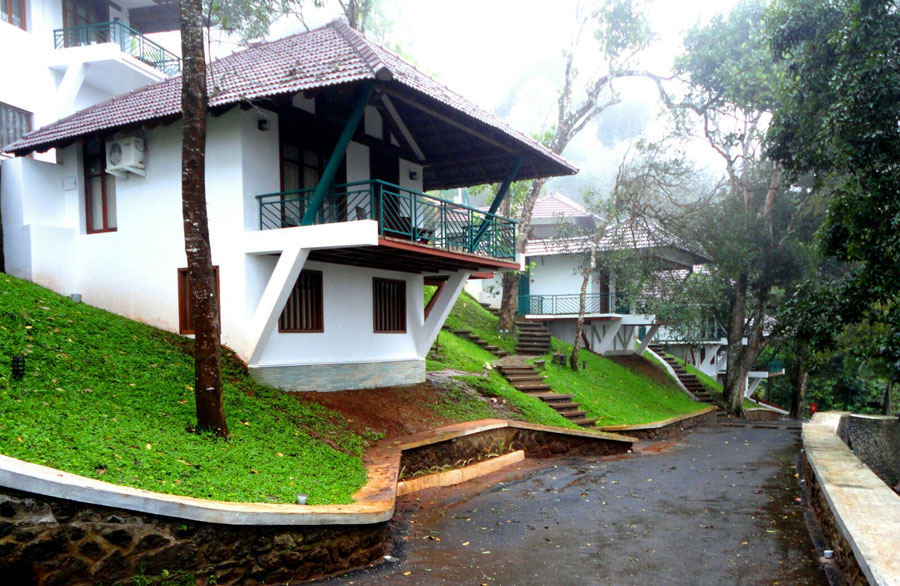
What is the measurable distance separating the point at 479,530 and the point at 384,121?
9.09 metres

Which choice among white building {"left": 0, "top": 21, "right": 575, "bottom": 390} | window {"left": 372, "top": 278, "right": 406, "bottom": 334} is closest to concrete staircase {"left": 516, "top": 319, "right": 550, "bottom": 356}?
white building {"left": 0, "top": 21, "right": 575, "bottom": 390}

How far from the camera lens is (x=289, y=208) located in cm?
1173

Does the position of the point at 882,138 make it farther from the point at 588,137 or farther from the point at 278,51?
the point at 588,137

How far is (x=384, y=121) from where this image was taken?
13.9 meters

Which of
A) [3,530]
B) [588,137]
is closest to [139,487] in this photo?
[3,530]

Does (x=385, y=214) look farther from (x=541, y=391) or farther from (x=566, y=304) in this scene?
(x=566, y=304)

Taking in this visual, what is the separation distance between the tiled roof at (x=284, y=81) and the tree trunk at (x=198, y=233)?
43.7 inches

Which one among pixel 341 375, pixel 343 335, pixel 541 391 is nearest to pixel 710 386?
pixel 541 391

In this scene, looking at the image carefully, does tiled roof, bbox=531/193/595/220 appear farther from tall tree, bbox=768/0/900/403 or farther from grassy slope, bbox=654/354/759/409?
tall tree, bbox=768/0/900/403

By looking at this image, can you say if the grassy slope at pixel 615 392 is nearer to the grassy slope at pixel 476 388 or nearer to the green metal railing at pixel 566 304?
the green metal railing at pixel 566 304

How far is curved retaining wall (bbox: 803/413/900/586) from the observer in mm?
4477

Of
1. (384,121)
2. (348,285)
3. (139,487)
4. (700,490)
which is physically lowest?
(700,490)

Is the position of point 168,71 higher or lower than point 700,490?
higher

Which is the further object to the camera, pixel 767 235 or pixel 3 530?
pixel 767 235
